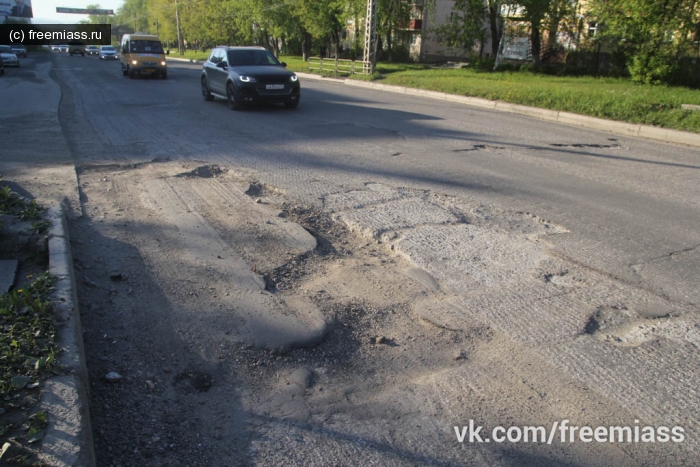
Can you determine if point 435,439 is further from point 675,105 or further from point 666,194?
point 675,105

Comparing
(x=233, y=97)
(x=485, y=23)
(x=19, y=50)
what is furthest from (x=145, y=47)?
(x=19, y=50)

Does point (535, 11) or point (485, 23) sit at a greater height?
point (485, 23)

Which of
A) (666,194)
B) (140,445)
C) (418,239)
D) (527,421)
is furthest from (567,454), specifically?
(666,194)

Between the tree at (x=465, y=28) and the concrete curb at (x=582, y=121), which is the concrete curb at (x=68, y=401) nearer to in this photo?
the concrete curb at (x=582, y=121)

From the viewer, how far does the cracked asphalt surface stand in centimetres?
272

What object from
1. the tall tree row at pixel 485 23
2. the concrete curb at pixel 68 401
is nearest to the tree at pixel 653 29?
the tall tree row at pixel 485 23

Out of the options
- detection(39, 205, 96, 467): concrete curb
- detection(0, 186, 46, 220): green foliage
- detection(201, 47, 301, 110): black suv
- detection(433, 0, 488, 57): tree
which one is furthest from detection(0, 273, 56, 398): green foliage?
detection(433, 0, 488, 57): tree

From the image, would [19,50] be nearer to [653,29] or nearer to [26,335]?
[653,29]

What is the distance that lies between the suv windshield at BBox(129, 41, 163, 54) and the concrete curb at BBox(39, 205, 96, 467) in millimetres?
27121

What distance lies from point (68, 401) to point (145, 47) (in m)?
29.0

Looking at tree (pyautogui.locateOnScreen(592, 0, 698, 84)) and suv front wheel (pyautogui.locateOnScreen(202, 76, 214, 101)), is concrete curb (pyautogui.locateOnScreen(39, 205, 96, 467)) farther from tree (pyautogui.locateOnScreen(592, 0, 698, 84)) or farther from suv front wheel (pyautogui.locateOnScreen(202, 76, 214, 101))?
tree (pyautogui.locateOnScreen(592, 0, 698, 84))

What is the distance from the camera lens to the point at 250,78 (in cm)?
1400

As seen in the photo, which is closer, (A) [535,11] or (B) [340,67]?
(A) [535,11]

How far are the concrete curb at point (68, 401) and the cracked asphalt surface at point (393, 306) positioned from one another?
0.62ft
